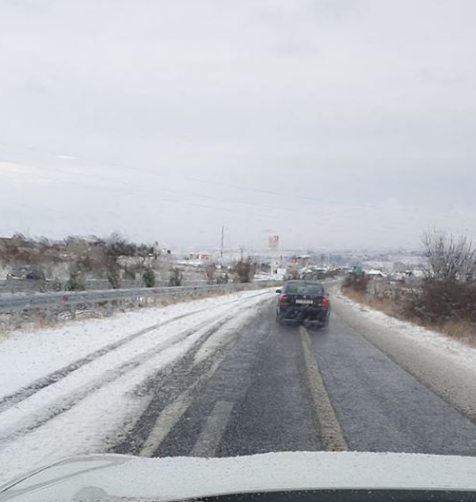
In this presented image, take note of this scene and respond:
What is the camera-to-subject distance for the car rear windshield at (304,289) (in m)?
22.6

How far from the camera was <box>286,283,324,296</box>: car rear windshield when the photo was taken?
22.6 metres

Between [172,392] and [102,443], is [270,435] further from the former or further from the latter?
[172,392]

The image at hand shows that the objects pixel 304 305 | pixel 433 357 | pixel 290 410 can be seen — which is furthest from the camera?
pixel 304 305

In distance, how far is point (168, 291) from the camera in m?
34.4

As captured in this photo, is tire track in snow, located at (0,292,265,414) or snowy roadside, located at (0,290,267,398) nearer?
Result: tire track in snow, located at (0,292,265,414)

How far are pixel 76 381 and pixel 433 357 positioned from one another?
8.38 m

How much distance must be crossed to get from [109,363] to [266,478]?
8826 mm

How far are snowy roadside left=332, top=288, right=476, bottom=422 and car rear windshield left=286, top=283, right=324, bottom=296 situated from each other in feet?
6.10

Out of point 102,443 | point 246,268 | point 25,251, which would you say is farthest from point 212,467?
point 246,268

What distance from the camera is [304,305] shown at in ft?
72.7

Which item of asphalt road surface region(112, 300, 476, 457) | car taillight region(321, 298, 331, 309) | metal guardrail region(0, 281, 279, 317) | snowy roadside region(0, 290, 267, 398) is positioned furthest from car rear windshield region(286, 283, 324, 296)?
asphalt road surface region(112, 300, 476, 457)

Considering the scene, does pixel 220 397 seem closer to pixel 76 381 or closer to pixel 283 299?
pixel 76 381

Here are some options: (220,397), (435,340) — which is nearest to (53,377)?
(220,397)

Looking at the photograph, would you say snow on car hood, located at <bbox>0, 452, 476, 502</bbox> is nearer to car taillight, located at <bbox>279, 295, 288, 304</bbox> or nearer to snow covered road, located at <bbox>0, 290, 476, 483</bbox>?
snow covered road, located at <bbox>0, 290, 476, 483</bbox>
